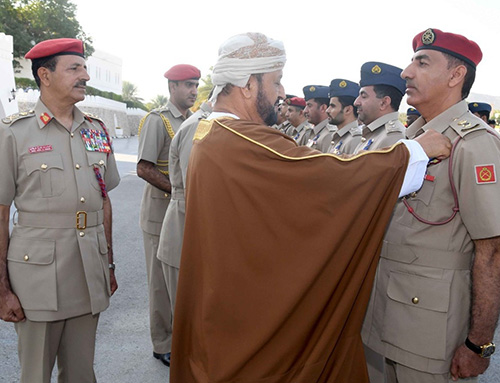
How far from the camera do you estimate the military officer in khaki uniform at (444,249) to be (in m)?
2.06

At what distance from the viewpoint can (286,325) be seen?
1.95 m

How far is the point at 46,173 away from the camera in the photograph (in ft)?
8.97

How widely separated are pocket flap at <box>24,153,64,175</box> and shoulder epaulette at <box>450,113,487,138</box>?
2174 millimetres

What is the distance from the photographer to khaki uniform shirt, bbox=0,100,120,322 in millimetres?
2686

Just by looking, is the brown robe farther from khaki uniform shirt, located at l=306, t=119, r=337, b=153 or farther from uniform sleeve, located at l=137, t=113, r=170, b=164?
khaki uniform shirt, located at l=306, t=119, r=337, b=153

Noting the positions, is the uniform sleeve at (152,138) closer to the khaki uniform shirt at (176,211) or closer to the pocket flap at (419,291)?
the khaki uniform shirt at (176,211)

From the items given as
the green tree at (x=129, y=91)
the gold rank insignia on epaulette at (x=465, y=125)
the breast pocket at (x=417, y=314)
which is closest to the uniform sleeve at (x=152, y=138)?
the breast pocket at (x=417, y=314)

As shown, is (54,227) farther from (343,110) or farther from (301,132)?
(301,132)

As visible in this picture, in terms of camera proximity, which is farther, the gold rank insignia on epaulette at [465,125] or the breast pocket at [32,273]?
the breast pocket at [32,273]

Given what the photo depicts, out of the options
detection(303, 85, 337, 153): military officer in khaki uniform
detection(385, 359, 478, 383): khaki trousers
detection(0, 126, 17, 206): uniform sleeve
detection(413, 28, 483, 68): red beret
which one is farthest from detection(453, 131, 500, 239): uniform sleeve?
detection(303, 85, 337, 153): military officer in khaki uniform

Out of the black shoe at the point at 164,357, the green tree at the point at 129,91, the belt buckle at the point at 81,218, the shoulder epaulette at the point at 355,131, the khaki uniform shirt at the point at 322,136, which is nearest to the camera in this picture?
the belt buckle at the point at 81,218

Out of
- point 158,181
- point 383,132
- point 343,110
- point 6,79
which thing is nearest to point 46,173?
point 158,181

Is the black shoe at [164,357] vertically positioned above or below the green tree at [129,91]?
above

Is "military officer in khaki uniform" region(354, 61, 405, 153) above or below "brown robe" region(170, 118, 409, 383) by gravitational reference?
above
